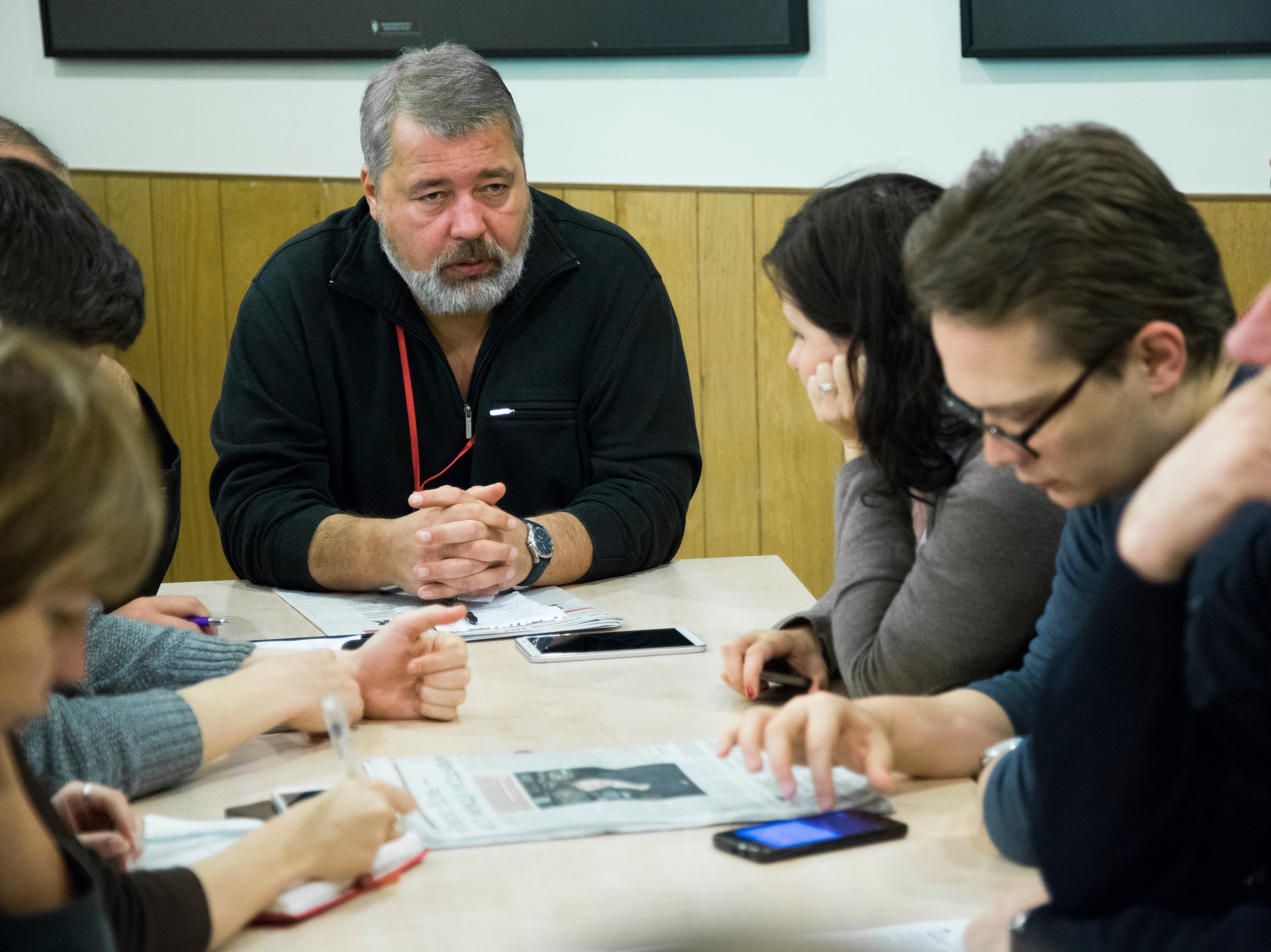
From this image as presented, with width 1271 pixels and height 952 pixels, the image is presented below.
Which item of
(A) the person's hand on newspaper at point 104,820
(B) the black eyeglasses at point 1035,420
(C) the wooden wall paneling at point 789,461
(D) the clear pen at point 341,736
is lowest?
(C) the wooden wall paneling at point 789,461

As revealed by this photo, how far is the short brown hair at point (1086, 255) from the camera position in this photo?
Result: 98 centimetres

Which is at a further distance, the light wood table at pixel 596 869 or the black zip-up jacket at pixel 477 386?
the black zip-up jacket at pixel 477 386

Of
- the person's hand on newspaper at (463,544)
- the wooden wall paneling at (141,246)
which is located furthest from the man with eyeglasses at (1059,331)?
the wooden wall paneling at (141,246)

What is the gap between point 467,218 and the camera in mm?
2154

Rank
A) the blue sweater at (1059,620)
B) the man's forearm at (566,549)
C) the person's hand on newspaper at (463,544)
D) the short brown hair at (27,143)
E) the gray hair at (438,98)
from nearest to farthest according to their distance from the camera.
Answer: the blue sweater at (1059,620), the person's hand on newspaper at (463,544), the man's forearm at (566,549), the gray hair at (438,98), the short brown hair at (27,143)

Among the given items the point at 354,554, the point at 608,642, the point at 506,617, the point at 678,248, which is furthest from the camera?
the point at 678,248

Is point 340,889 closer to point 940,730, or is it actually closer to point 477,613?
point 940,730

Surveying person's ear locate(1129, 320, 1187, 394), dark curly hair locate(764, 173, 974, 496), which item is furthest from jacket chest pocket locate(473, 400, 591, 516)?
person's ear locate(1129, 320, 1187, 394)

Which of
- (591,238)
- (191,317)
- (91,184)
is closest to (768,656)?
(591,238)

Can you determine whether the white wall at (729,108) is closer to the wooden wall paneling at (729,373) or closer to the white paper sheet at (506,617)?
the wooden wall paneling at (729,373)

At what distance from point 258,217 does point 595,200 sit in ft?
2.58

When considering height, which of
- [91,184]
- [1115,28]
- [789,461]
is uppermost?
[1115,28]

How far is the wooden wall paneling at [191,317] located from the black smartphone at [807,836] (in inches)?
89.5

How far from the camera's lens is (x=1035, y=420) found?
1.04 metres
